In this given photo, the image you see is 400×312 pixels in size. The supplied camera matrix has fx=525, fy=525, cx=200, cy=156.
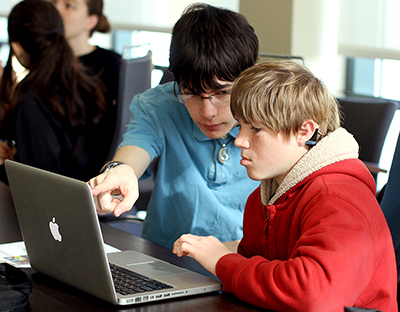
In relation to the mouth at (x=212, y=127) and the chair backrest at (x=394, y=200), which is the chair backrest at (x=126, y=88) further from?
the chair backrest at (x=394, y=200)

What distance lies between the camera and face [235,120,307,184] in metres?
0.96

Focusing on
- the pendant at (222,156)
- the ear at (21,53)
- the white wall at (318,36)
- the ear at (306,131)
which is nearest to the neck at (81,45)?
the ear at (21,53)

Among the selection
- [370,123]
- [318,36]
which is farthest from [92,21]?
[370,123]

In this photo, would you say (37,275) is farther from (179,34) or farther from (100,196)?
(179,34)

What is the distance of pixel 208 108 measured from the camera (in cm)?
126

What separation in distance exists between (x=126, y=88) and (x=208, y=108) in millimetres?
1321

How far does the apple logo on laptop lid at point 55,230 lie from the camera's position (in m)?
0.93

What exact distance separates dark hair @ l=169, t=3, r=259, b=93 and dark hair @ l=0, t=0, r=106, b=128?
1.09 meters

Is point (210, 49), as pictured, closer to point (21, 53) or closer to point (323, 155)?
point (323, 155)

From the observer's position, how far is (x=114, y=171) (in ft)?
3.66

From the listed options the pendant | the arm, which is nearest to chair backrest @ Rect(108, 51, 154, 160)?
the pendant

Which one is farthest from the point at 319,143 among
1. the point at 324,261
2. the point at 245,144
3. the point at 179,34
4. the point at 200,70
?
the point at 179,34

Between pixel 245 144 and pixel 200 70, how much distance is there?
31 centimetres

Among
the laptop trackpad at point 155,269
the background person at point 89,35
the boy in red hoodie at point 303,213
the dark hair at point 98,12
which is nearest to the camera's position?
the boy in red hoodie at point 303,213
